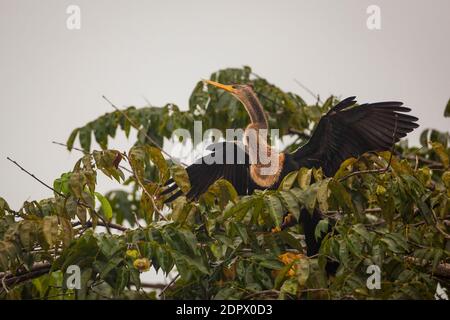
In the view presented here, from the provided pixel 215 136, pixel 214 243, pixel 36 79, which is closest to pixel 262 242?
pixel 214 243

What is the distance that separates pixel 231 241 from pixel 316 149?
1.46 m

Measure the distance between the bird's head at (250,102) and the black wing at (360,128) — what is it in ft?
2.03

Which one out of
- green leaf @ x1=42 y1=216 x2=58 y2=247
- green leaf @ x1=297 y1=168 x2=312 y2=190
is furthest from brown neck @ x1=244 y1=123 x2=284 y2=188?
green leaf @ x1=42 y1=216 x2=58 y2=247

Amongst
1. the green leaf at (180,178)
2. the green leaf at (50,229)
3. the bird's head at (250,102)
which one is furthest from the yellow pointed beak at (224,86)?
the green leaf at (50,229)

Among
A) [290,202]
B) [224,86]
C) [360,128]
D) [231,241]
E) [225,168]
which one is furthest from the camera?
[224,86]

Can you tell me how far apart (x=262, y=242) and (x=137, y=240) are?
725 mm

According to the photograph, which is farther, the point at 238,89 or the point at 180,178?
the point at 238,89

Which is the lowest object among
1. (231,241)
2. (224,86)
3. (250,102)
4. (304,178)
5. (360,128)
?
Result: (231,241)

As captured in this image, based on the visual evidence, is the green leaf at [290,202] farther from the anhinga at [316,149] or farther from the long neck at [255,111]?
the long neck at [255,111]

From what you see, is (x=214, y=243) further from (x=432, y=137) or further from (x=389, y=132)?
(x=432, y=137)

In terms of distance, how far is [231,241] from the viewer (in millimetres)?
3916

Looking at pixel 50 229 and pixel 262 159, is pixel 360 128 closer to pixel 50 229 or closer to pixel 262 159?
pixel 262 159

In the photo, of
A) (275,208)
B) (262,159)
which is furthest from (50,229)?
(262,159)

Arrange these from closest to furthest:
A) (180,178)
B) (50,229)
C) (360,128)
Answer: (50,229), (180,178), (360,128)
